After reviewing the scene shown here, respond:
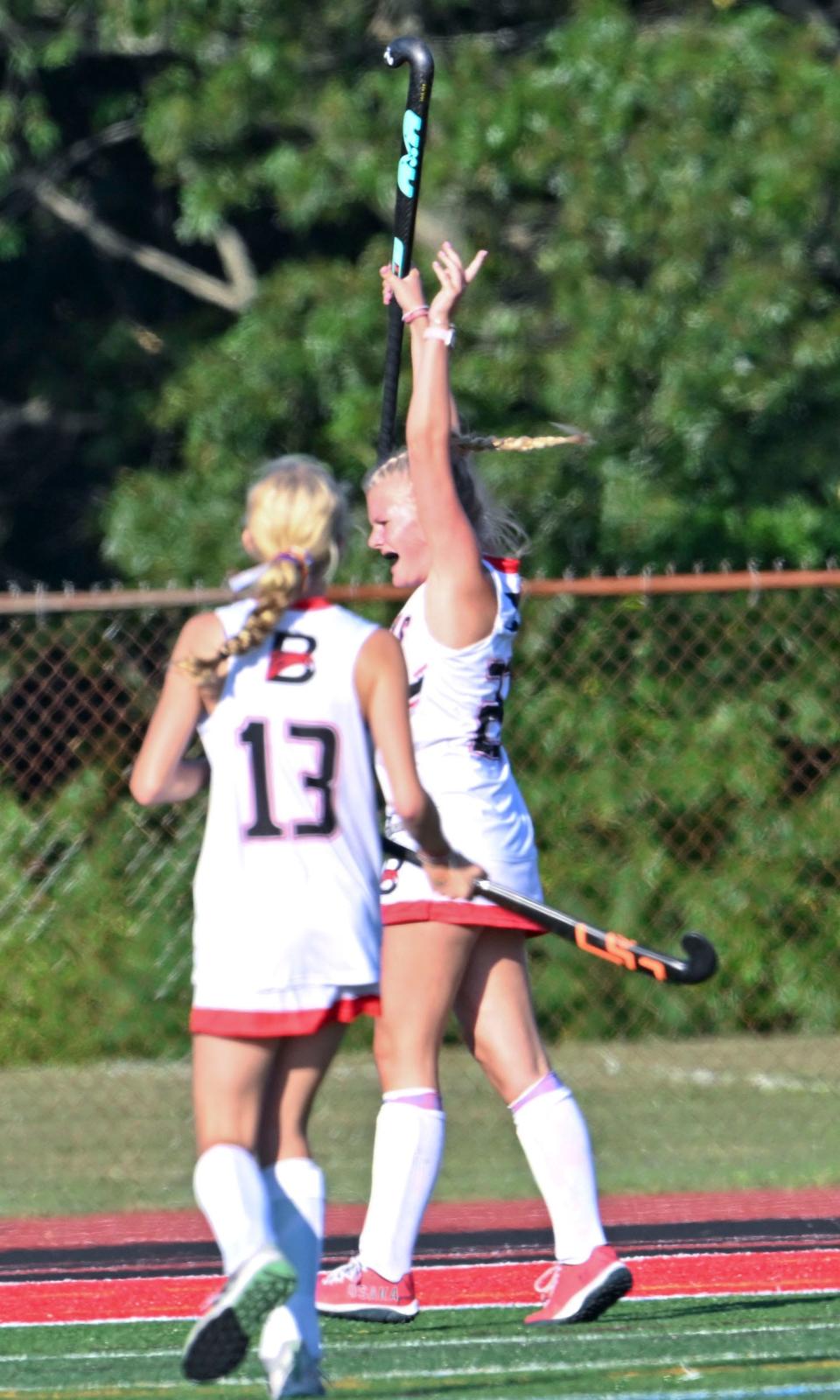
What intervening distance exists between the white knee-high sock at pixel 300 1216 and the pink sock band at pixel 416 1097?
0.94 metres

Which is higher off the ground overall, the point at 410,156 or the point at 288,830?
the point at 410,156

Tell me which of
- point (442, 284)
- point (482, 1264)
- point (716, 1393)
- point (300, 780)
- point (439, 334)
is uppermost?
point (442, 284)

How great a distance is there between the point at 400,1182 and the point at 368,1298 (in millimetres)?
242

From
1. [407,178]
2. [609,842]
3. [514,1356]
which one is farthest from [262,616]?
[609,842]

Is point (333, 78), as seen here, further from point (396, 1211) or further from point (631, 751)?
point (396, 1211)

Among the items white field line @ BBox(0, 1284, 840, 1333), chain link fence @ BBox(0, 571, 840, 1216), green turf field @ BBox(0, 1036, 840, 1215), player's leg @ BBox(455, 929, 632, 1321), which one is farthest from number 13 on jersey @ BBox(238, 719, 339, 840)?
chain link fence @ BBox(0, 571, 840, 1216)

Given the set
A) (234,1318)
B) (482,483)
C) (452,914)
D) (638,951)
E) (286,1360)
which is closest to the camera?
(234,1318)

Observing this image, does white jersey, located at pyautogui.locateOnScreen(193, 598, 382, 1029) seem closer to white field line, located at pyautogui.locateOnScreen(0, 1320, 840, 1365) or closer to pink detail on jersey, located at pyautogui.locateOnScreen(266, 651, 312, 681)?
pink detail on jersey, located at pyautogui.locateOnScreen(266, 651, 312, 681)

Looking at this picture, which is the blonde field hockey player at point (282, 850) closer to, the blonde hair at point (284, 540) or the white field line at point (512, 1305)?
the blonde hair at point (284, 540)

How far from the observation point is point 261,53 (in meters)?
13.9

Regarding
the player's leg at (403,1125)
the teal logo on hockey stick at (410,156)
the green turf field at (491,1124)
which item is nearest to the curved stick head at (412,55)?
the teal logo on hockey stick at (410,156)

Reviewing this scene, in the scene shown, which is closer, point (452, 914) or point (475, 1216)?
point (452, 914)

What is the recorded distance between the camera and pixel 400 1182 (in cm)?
507

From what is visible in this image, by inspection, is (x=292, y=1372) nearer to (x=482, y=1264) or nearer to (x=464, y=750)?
(x=464, y=750)
